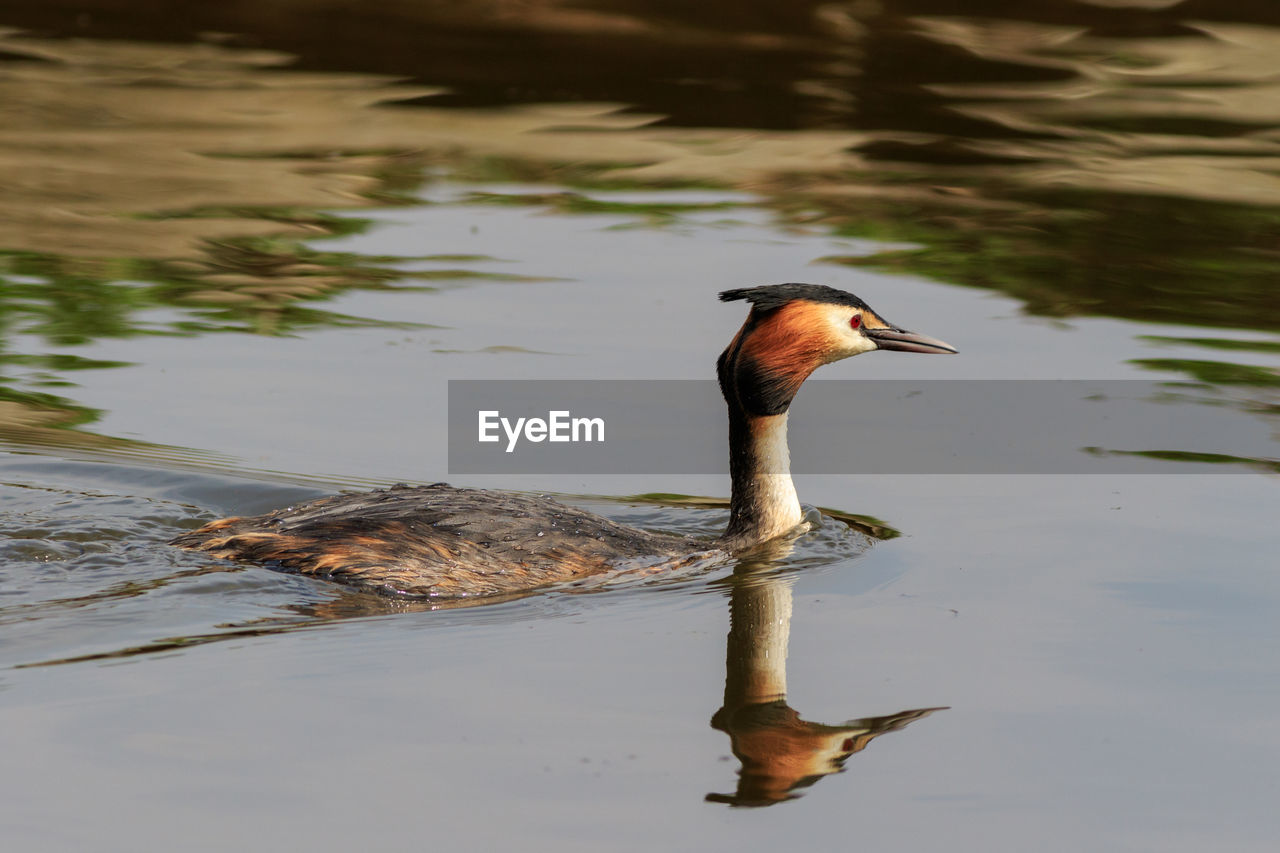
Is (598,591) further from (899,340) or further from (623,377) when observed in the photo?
(623,377)

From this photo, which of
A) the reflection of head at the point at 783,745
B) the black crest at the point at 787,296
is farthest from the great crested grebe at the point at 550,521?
the reflection of head at the point at 783,745

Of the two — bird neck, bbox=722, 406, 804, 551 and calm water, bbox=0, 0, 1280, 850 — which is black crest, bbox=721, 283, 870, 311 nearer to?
bird neck, bbox=722, 406, 804, 551

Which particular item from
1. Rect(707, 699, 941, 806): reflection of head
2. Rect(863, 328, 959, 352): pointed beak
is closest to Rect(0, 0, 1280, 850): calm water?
Rect(707, 699, 941, 806): reflection of head

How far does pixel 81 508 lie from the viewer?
9211mm

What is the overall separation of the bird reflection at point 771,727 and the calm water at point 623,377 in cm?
3

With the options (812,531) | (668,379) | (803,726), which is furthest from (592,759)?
(668,379)

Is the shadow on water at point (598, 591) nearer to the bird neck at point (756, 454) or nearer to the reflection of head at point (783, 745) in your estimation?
the reflection of head at point (783, 745)

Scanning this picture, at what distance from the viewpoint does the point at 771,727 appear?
260 inches

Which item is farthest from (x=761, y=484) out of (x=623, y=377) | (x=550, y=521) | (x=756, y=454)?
(x=623, y=377)

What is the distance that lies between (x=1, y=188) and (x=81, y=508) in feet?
25.0

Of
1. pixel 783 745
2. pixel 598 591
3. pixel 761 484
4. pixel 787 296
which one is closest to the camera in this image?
pixel 783 745

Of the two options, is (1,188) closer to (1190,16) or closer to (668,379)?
(668,379)

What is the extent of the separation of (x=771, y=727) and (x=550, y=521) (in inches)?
86.2

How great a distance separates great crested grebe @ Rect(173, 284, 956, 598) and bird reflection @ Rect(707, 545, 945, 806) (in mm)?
972
